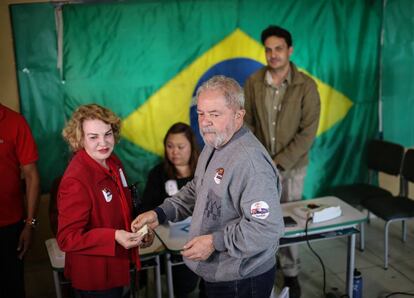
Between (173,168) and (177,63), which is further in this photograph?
(177,63)

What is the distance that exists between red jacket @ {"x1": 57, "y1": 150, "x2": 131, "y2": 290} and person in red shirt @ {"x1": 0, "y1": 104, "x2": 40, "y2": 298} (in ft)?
1.98

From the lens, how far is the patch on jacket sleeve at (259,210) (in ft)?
5.60

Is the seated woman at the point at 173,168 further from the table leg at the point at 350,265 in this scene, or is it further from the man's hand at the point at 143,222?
the man's hand at the point at 143,222

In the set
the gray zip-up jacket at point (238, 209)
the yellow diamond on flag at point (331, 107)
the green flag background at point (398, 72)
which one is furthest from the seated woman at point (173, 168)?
the green flag background at point (398, 72)

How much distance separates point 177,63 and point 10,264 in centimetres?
199

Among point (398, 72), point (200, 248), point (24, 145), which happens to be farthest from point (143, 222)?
point (398, 72)

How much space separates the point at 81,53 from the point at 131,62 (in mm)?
386

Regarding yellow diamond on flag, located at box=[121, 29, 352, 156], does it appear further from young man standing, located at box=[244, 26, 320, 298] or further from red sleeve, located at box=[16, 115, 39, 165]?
red sleeve, located at box=[16, 115, 39, 165]

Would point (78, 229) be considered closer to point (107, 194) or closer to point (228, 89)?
point (107, 194)

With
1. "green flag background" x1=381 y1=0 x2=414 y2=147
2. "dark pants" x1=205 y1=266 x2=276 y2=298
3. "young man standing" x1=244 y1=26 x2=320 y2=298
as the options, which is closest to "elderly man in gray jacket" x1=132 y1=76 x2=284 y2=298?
"dark pants" x1=205 y1=266 x2=276 y2=298

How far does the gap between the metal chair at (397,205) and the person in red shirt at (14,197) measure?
2572mm

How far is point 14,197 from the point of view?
2.59 meters

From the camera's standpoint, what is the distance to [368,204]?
388cm

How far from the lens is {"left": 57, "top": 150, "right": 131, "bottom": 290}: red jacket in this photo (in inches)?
77.0
